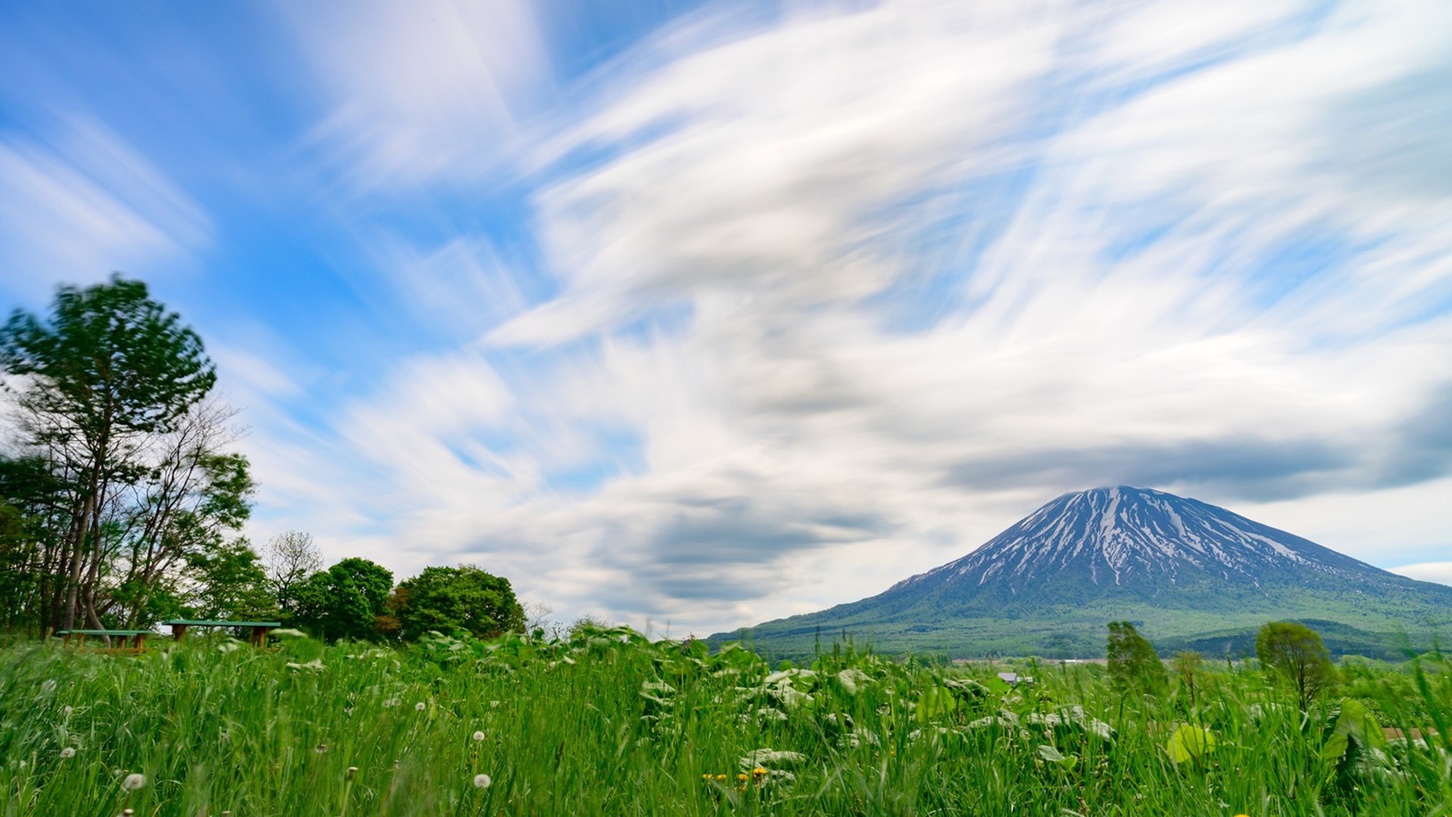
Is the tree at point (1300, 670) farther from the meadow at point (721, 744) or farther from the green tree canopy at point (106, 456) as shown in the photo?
the green tree canopy at point (106, 456)

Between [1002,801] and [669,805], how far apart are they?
1384 millimetres

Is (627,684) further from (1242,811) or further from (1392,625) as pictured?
(1392,625)

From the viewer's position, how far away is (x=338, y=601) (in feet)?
145

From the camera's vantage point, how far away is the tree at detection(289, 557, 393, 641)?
43.9 metres

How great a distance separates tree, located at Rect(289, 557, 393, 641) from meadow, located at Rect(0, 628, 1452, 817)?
42164 mm

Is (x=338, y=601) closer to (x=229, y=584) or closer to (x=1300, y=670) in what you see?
(x=229, y=584)

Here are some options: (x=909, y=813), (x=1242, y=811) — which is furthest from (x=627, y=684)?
(x=1242, y=811)

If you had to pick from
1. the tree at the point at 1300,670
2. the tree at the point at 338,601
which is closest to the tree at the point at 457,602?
the tree at the point at 338,601

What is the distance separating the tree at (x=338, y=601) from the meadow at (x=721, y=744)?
1660 inches

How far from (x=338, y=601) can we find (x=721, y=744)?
45871mm

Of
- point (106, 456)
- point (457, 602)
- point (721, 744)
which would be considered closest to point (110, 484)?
point (106, 456)

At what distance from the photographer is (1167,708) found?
463 cm

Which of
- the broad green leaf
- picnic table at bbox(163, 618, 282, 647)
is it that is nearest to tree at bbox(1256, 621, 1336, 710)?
the broad green leaf

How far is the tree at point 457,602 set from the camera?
44.7 meters
